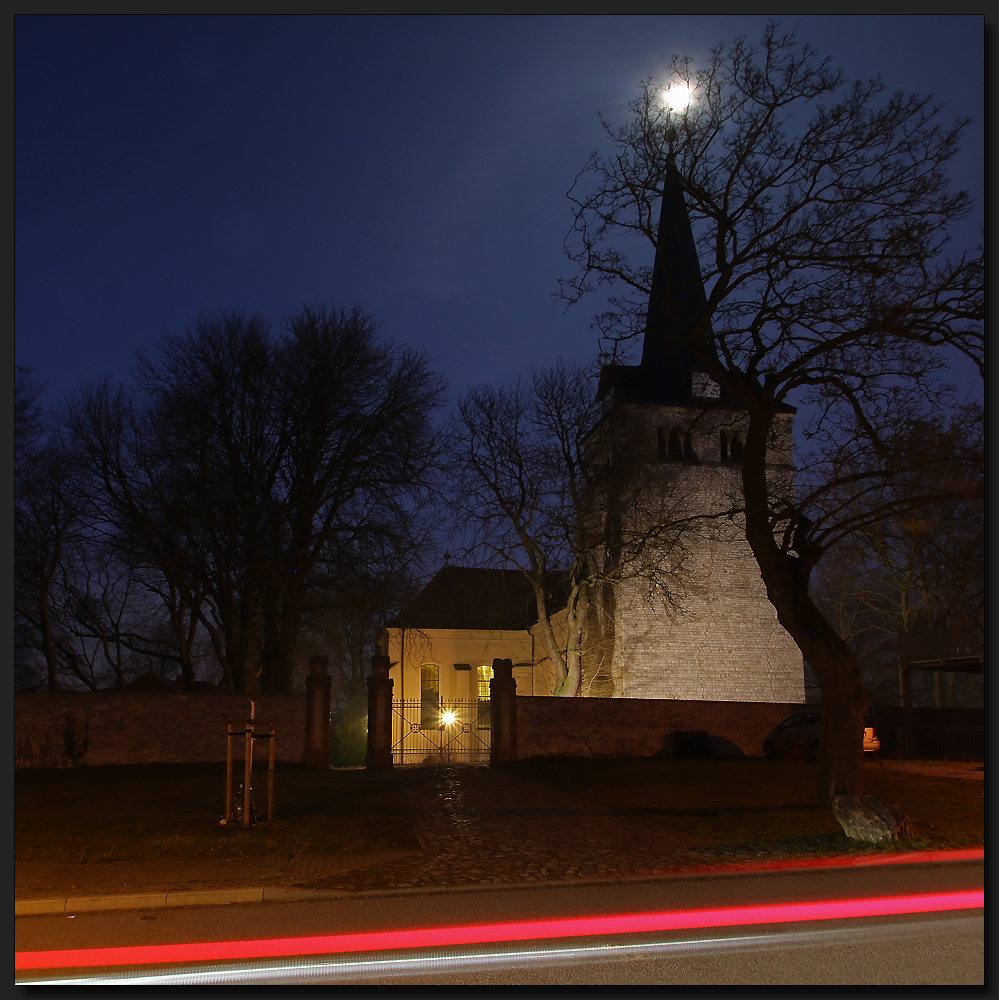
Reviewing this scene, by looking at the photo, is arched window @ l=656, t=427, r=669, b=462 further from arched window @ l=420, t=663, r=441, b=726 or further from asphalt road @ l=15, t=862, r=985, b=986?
asphalt road @ l=15, t=862, r=985, b=986

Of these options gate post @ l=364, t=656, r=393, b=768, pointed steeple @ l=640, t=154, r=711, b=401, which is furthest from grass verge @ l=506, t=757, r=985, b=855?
pointed steeple @ l=640, t=154, r=711, b=401

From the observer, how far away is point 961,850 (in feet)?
32.9

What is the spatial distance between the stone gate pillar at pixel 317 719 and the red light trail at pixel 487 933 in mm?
15678

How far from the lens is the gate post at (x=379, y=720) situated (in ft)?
72.1

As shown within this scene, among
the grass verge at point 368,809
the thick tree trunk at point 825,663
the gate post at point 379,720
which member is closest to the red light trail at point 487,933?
the grass verge at point 368,809

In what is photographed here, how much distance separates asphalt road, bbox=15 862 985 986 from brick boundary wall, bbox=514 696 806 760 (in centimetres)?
1496

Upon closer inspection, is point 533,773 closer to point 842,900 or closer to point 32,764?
point 32,764

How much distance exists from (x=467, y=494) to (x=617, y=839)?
21.4 m

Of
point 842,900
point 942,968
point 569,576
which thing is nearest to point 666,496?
point 569,576

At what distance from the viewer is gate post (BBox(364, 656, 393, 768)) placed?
72.1 ft

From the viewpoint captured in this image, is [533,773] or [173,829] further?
[533,773]

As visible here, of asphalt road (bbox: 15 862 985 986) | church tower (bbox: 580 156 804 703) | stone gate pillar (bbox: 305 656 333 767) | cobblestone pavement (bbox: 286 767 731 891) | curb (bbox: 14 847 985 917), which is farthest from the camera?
church tower (bbox: 580 156 804 703)

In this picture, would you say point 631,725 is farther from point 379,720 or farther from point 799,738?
point 379,720

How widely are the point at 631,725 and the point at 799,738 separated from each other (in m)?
4.78
